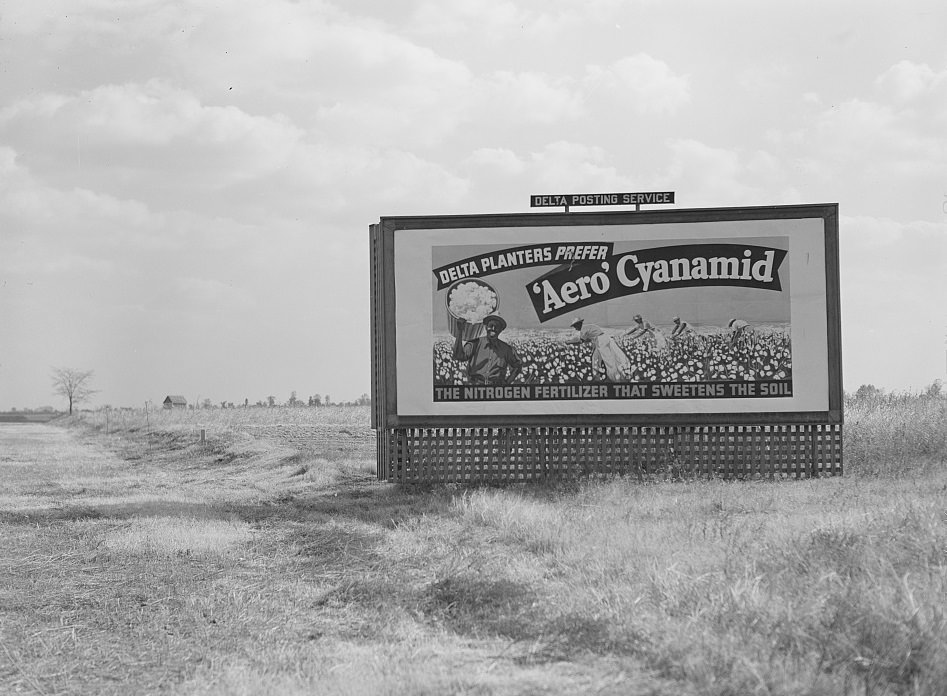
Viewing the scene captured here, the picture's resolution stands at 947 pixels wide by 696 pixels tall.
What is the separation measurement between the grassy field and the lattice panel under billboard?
1.18 meters

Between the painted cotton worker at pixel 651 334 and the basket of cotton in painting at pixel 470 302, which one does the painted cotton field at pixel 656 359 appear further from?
the basket of cotton in painting at pixel 470 302

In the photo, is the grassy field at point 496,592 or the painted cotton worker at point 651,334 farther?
the painted cotton worker at point 651,334

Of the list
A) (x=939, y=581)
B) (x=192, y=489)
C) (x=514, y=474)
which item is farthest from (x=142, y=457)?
(x=939, y=581)

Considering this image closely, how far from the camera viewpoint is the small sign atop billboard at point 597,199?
15.8 meters

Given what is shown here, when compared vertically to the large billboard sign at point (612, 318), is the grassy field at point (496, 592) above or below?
below

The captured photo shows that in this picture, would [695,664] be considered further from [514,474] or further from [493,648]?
[514,474]

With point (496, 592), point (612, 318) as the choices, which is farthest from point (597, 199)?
point (496, 592)

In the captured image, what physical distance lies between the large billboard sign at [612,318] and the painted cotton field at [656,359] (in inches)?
0.9

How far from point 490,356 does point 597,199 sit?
298 cm

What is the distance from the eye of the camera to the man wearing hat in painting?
51.6 ft

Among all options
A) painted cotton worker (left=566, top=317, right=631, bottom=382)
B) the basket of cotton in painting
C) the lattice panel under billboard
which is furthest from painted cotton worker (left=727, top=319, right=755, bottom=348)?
the basket of cotton in painting

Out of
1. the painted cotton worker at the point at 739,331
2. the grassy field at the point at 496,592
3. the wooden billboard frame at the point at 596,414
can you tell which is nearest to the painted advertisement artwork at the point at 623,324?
the painted cotton worker at the point at 739,331

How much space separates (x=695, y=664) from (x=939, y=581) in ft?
6.48

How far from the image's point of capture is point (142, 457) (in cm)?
2898
